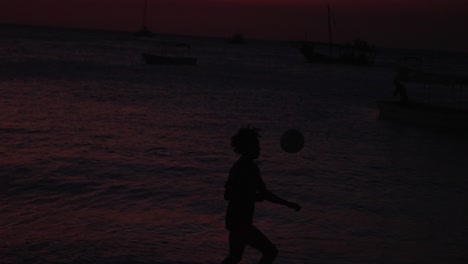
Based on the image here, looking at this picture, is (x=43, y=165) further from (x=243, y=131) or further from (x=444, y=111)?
(x=444, y=111)

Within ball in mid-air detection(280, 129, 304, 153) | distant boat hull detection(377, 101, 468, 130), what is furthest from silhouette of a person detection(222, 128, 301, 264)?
distant boat hull detection(377, 101, 468, 130)

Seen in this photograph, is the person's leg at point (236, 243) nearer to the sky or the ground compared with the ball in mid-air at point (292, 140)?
nearer to the ground

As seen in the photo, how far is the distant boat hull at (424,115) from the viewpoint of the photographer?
832 inches

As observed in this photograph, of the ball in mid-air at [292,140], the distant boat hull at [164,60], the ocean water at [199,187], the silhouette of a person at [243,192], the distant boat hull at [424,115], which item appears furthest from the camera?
the distant boat hull at [164,60]

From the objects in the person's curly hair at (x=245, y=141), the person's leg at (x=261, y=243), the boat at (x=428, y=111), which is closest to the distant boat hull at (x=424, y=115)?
the boat at (x=428, y=111)

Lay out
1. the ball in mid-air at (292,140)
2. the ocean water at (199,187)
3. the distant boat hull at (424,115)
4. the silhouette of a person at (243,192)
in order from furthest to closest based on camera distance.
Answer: the distant boat hull at (424,115) < the ocean water at (199,187) < the ball in mid-air at (292,140) < the silhouette of a person at (243,192)

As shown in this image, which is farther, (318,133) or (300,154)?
(318,133)

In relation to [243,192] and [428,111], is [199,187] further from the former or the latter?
[428,111]

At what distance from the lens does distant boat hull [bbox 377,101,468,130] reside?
69.3 ft

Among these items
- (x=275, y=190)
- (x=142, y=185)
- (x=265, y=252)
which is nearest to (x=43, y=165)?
(x=142, y=185)

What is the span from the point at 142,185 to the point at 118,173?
110cm

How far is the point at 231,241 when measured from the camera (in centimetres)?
484

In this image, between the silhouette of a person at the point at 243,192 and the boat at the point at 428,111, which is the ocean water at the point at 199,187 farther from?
the silhouette of a person at the point at 243,192

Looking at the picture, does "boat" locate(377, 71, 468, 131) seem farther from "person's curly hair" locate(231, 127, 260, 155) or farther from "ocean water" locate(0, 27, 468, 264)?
"person's curly hair" locate(231, 127, 260, 155)
